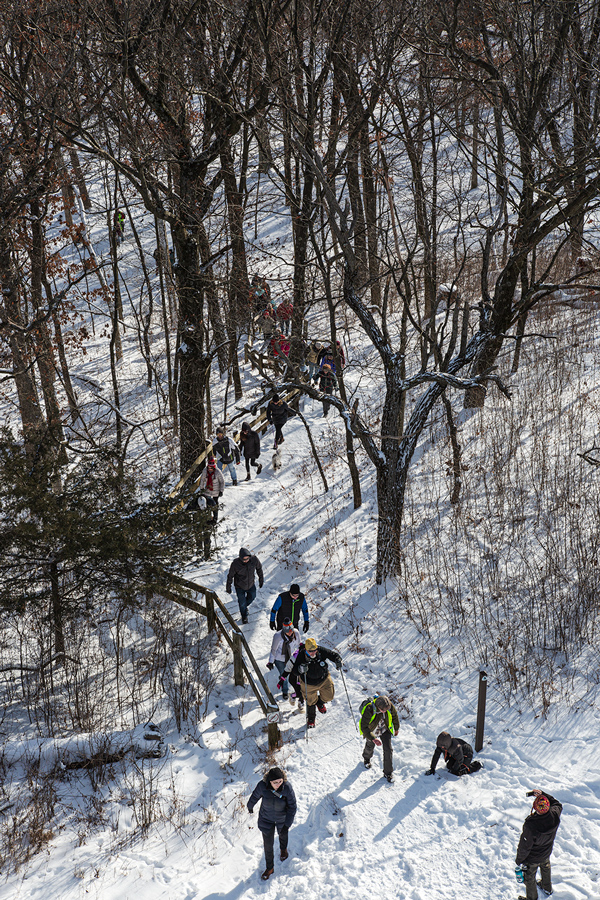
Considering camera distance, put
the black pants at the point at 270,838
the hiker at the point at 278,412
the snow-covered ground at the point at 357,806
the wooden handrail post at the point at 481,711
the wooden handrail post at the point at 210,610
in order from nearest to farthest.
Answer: the snow-covered ground at the point at 357,806 → the black pants at the point at 270,838 → the wooden handrail post at the point at 481,711 → the wooden handrail post at the point at 210,610 → the hiker at the point at 278,412

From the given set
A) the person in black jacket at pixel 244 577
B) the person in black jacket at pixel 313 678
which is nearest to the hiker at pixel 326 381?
the person in black jacket at pixel 244 577

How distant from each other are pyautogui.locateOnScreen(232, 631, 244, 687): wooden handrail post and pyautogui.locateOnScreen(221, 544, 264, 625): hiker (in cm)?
133

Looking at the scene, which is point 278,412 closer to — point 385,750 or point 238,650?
point 238,650

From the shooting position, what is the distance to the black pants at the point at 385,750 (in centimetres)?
757

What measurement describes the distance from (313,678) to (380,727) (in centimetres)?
127

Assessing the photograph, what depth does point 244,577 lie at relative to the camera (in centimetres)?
1074

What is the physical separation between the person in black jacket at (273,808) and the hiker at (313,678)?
85.1 inches

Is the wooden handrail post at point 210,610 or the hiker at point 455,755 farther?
the wooden handrail post at point 210,610

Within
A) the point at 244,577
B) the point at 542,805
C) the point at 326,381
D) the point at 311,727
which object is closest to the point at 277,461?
the point at 326,381

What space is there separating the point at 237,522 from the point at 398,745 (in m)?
6.67

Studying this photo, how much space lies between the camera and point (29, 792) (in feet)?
24.5

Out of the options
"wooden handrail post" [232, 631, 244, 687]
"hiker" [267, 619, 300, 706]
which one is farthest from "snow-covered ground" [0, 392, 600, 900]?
"hiker" [267, 619, 300, 706]

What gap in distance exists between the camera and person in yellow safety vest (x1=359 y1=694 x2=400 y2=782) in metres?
7.61

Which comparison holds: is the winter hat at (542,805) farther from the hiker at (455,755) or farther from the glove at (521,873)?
the hiker at (455,755)
